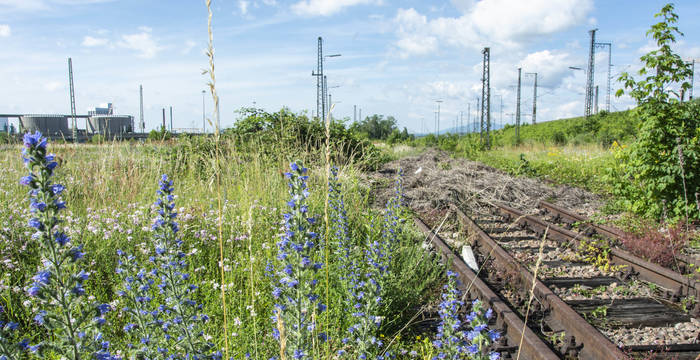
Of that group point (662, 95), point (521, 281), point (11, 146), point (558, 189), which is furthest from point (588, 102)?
point (11, 146)

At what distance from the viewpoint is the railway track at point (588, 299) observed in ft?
11.0

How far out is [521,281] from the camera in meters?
4.82

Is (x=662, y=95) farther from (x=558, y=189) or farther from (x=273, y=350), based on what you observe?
(x=273, y=350)

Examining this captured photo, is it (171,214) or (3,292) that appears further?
(3,292)

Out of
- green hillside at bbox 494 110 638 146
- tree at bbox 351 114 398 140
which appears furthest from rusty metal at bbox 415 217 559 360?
tree at bbox 351 114 398 140

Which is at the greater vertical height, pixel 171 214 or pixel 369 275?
pixel 171 214

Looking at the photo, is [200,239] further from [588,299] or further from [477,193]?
[477,193]

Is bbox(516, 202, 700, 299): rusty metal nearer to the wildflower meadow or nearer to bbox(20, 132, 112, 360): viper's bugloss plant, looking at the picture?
the wildflower meadow

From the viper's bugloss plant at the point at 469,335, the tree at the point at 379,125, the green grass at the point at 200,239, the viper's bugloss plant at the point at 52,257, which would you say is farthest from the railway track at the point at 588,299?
the tree at the point at 379,125

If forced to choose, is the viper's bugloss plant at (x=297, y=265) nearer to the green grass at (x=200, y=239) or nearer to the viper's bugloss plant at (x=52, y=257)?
the green grass at (x=200, y=239)

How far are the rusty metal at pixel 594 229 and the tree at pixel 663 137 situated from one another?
131 centimetres

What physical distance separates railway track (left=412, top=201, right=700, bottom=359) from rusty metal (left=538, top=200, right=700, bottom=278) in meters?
0.61

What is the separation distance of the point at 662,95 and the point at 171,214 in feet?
29.4

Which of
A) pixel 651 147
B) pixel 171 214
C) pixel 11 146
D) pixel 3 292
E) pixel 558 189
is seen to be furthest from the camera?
pixel 558 189
